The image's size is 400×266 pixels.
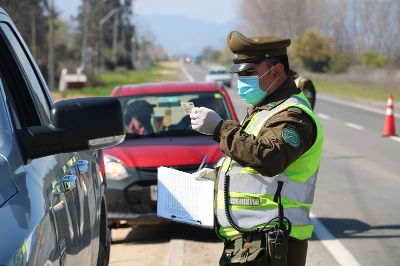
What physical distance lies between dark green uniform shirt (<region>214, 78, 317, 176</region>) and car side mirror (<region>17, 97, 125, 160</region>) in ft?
2.31

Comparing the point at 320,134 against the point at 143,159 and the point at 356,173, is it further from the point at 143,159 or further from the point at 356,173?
the point at 356,173

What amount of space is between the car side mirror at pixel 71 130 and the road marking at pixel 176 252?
3843 millimetres

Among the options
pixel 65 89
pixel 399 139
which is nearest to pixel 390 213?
pixel 399 139

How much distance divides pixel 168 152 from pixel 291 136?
408 cm

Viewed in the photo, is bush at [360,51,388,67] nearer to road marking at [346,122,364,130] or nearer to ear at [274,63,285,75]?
road marking at [346,122,364,130]

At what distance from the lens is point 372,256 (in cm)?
652

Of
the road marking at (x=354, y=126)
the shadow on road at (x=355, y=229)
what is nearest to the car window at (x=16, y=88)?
the shadow on road at (x=355, y=229)

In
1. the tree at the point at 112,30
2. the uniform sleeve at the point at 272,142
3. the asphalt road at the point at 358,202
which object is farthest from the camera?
the tree at the point at 112,30

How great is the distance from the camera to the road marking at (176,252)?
6.31 metres

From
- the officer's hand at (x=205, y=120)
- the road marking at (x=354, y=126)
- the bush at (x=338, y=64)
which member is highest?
the officer's hand at (x=205, y=120)

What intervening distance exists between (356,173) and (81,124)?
A: 952 cm

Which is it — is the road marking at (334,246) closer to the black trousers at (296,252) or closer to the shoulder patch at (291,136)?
the black trousers at (296,252)

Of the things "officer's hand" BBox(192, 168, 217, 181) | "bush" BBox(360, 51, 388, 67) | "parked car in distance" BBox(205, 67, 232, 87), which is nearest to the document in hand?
"officer's hand" BBox(192, 168, 217, 181)

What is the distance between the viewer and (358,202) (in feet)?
30.0
